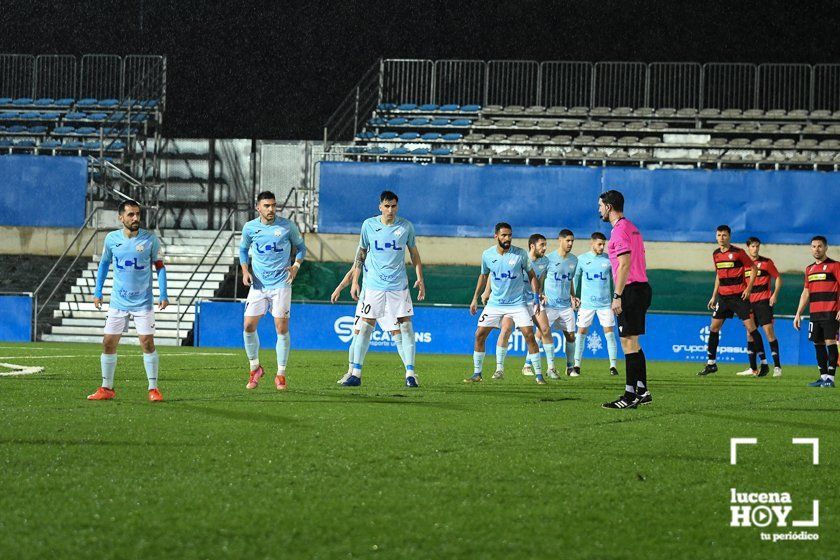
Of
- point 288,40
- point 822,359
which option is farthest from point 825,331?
point 288,40

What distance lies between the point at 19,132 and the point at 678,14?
2021 centimetres

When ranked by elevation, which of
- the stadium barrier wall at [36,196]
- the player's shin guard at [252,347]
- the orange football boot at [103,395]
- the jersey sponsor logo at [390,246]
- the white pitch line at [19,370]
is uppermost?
the stadium barrier wall at [36,196]

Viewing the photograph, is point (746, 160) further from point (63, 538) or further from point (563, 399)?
point (63, 538)

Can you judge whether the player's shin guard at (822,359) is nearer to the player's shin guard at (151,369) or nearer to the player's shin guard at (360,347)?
the player's shin guard at (360,347)

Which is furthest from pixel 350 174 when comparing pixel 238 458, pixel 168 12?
pixel 238 458

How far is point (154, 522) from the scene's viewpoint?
4.40 m

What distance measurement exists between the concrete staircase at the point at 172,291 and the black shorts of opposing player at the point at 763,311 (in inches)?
507

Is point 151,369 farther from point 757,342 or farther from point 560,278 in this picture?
point 757,342

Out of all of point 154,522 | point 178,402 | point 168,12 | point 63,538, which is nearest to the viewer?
point 63,538

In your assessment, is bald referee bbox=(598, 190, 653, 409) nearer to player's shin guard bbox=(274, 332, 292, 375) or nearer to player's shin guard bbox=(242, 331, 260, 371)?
player's shin guard bbox=(274, 332, 292, 375)

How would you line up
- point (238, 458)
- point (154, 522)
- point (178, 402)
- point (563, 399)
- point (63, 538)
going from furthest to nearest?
point (563, 399), point (178, 402), point (238, 458), point (154, 522), point (63, 538)

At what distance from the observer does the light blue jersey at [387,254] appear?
1253cm

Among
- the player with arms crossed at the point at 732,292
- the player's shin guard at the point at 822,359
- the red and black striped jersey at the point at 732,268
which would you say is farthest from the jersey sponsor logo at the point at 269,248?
the red and black striped jersey at the point at 732,268

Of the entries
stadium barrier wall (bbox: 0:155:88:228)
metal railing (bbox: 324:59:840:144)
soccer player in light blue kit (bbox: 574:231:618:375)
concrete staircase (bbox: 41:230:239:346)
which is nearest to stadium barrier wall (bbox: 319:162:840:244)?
metal railing (bbox: 324:59:840:144)
